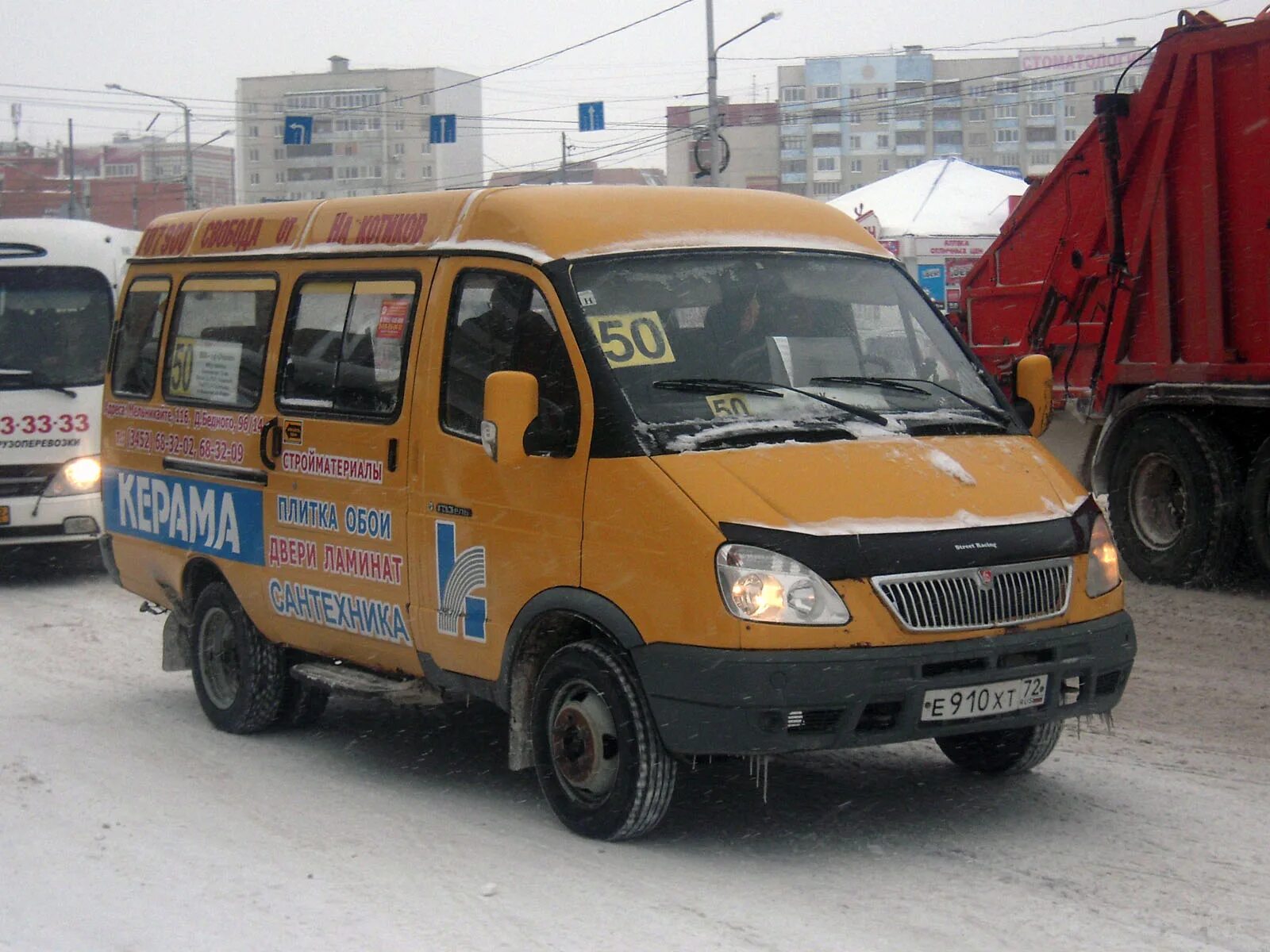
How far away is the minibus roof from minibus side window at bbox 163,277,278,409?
1.39 ft

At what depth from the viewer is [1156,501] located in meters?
11.7

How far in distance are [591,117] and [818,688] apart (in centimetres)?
3948

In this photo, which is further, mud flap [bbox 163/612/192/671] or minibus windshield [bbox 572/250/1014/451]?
mud flap [bbox 163/612/192/671]

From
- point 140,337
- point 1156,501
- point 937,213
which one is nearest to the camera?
point 140,337

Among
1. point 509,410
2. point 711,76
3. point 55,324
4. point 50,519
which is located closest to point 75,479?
point 50,519

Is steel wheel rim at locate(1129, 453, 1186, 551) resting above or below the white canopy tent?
below

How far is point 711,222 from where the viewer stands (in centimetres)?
640

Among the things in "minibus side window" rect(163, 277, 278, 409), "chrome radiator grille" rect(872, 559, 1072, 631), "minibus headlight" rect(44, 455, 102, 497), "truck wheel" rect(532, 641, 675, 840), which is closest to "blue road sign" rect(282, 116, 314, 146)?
"minibus headlight" rect(44, 455, 102, 497)

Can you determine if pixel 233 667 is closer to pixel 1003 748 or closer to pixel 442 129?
pixel 1003 748

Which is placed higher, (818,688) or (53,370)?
(53,370)

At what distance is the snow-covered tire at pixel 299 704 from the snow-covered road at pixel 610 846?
0.43ft

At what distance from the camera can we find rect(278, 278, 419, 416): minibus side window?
22.1 feet

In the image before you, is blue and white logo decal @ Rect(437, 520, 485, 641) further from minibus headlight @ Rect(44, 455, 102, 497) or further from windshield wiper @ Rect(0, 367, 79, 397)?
windshield wiper @ Rect(0, 367, 79, 397)

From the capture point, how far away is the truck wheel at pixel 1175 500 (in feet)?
36.2
